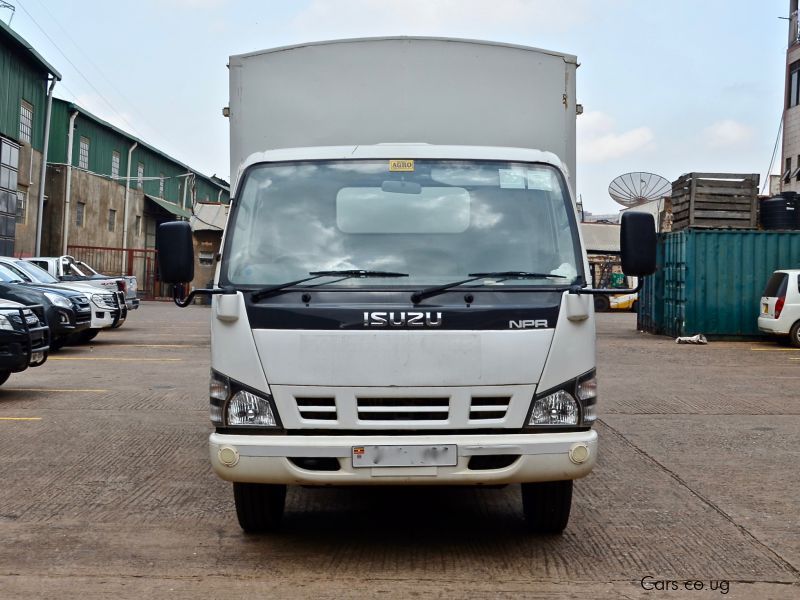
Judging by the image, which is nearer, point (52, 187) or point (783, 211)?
point (783, 211)

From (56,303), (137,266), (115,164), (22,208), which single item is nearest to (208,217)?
(137,266)

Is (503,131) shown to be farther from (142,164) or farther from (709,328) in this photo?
(142,164)

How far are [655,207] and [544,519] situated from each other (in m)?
34.4

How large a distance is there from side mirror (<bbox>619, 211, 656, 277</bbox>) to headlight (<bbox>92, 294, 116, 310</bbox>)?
16041mm

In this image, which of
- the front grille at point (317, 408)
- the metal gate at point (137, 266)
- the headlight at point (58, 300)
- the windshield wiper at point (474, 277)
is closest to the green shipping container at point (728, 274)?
the headlight at point (58, 300)

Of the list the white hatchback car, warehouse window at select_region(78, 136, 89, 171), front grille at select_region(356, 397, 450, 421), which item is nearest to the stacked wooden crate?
the white hatchback car

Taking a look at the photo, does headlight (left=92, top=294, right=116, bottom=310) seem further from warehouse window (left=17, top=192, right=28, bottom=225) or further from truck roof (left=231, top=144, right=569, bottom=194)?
warehouse window (left=17, top=192, right=28, bottom=225)

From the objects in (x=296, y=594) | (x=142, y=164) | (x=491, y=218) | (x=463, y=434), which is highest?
(x=142, y=164)

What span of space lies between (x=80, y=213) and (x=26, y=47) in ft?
29.4

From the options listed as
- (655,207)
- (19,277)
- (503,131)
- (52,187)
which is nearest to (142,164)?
(52,187)

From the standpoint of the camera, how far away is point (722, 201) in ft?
76.8

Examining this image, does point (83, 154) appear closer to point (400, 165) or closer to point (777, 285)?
point (777, 285)

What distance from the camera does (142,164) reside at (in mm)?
53906

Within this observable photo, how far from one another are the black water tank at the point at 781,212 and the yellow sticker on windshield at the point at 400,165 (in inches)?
786
